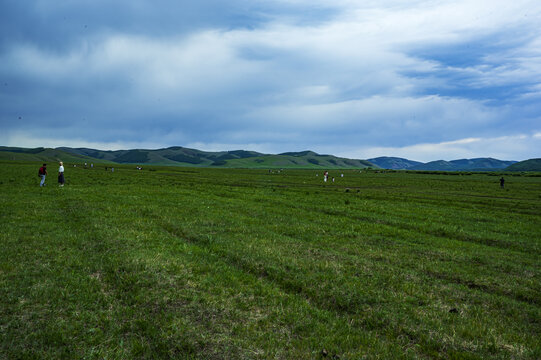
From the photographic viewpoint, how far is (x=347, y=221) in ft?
80.5

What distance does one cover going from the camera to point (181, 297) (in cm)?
988

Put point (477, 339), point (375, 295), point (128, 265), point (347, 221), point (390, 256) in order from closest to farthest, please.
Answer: point (477, 339) < point (375, 295) < point (128, 265) < point (390, 256) < point (347, 221)

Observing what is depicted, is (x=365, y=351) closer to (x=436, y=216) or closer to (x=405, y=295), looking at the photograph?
(x=405, y=295)

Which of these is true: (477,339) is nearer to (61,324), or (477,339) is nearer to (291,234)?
(61,324)

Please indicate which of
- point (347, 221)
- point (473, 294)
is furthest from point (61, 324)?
point (347, 221)

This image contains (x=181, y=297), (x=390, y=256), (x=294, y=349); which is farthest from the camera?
(x=390, y=256)

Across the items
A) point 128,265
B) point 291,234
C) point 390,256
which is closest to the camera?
point 128,265

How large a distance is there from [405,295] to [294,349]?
520 cm

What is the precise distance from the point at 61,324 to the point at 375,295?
31.1ft

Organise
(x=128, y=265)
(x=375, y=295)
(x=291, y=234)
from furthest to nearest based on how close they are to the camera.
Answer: (x=291, y=234) < (x=128, y=265) < (x=375, y=295)

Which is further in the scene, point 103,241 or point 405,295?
point 103,241

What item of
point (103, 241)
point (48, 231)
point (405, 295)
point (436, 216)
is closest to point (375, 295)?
point (405, 295)

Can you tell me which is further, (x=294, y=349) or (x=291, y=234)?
(x=291, y=234)

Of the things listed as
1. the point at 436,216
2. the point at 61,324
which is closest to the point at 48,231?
the point at 61,324
